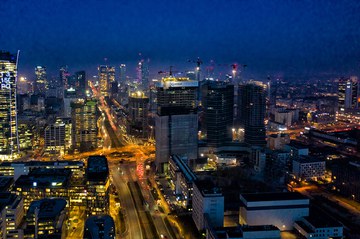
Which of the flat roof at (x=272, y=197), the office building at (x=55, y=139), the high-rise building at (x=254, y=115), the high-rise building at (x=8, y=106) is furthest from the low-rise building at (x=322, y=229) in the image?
the high-rise building at (x=8, y=106)

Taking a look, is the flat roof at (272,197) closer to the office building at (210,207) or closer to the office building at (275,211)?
the office building at (275,211)

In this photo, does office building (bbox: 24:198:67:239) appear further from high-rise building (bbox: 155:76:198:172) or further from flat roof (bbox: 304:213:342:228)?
high-rise building (bbox: 155:76:198:172)

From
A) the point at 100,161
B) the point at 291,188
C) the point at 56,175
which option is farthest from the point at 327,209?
the point at 56,175

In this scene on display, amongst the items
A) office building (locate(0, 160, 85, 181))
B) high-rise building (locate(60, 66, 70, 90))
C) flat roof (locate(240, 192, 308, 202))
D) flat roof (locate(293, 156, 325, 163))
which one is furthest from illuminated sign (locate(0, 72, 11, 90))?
high-rise building (locate(60, 66, 70, 90))

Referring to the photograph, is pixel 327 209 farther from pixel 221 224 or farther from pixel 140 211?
pixel 140 211

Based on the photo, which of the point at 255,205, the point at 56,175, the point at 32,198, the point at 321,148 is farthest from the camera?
the point at 321,148

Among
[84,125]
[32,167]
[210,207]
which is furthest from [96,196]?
[84,125]
